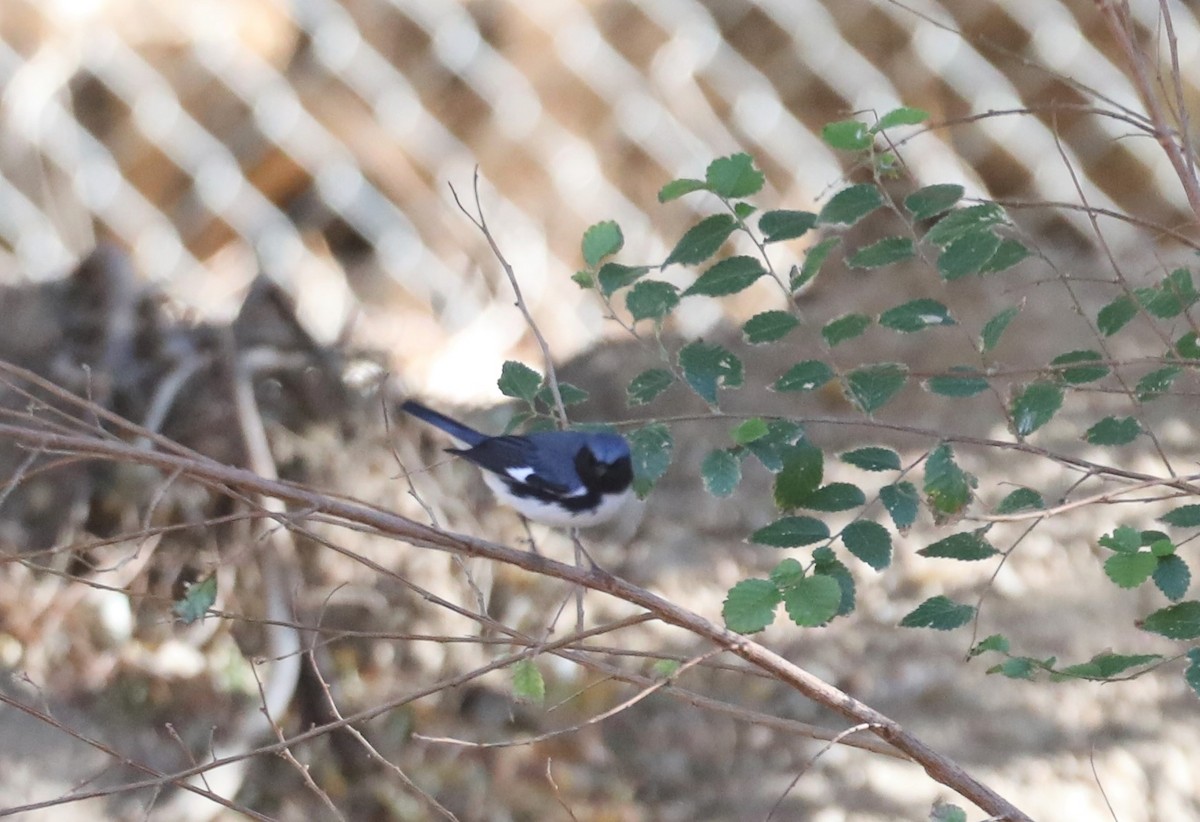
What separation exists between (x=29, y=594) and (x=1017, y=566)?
1546mm

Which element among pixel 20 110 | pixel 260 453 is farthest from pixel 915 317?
pixel 20 110

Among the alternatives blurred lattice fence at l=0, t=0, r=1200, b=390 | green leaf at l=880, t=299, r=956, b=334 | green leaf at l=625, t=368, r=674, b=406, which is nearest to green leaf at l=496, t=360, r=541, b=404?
green leaf at l=625, t=368, r=674, b=406

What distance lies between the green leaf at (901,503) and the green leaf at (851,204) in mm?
213

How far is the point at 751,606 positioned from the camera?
0.85 meters

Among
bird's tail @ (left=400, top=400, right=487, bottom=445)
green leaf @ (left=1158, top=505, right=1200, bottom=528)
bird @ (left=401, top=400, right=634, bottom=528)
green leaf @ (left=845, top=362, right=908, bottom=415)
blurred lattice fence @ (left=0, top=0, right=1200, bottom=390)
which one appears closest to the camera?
green leaf @ (left=1158, top=505, right=1200, bottom=528)

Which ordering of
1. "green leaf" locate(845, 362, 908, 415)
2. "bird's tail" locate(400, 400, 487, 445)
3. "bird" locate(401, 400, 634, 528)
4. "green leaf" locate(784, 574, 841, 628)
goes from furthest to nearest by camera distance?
"bird's tail" locate(400, 400, 487, 445), "bird" locate(401, 400, 634, 528), "green leaf" locate(845, 362, 908, 415), "green leaf" locate(784, 574, 841, 628)

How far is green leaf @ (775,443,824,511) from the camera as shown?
1.02 m

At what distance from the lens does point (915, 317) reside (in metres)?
1.06

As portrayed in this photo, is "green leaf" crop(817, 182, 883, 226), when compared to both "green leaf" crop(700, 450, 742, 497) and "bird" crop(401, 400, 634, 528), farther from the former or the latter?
"bird" crop(401, 400, 634, 528)

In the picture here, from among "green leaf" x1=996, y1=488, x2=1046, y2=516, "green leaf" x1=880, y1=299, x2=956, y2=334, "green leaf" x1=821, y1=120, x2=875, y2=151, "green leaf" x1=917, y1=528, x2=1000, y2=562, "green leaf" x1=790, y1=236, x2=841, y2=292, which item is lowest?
"green leaf" x1=917, y1=528, x2=1000, y2=562

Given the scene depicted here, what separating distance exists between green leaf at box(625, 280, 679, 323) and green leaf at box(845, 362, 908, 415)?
159 mm

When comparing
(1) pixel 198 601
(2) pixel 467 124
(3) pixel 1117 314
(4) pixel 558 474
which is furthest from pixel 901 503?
(2) pixel 467 124

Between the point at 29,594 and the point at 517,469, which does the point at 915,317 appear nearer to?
the point at 517,469

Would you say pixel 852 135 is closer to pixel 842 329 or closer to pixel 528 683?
pixel 842 329
